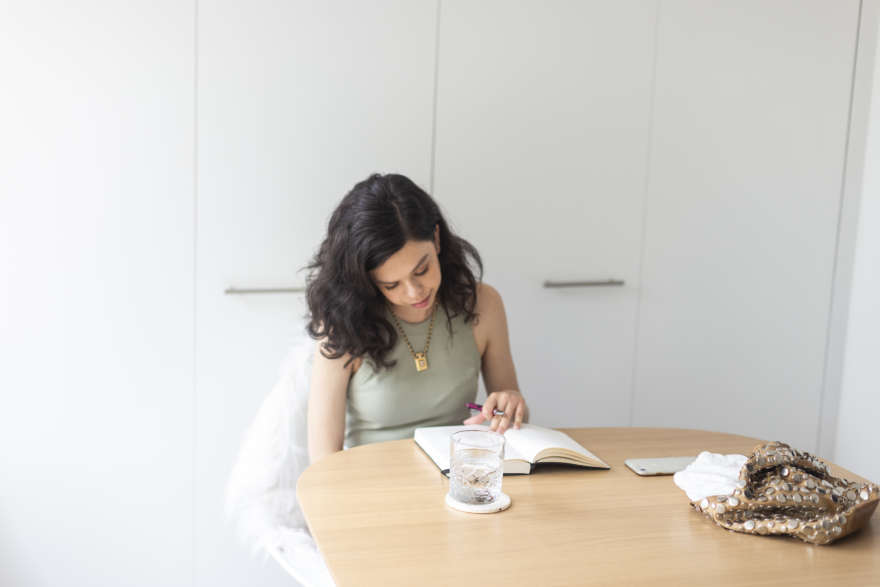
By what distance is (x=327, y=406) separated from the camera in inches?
71.5

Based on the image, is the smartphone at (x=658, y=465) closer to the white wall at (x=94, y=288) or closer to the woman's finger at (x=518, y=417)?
the woman's finger at (x=518, y=417)

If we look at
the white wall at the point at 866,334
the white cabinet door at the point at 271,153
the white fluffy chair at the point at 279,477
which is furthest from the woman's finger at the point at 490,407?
the white wall at the point at 866,334

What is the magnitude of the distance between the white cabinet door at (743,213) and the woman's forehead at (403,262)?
1.06 metres

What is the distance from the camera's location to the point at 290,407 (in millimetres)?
1896

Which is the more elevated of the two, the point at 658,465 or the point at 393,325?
the point at 393,325

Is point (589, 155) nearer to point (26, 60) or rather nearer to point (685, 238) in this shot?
point (685, 238)

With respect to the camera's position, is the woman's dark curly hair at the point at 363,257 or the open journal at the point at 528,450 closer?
the open journal at the point at 528,450

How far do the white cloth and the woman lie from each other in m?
0.34

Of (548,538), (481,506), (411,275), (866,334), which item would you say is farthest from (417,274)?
(866,334)

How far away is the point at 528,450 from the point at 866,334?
1643 millimetres

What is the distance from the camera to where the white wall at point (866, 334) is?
2.65 m

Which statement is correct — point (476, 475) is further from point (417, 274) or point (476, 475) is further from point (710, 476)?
point (417, 274)

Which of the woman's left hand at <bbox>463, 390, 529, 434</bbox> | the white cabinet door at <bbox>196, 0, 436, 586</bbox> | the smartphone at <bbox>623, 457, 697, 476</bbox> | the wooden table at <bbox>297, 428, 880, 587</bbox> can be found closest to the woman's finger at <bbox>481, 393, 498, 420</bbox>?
the woman's left hand at <bbox>463, 390, 529, 434</bbox>

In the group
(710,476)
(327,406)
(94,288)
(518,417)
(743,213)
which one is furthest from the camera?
(743,213)
